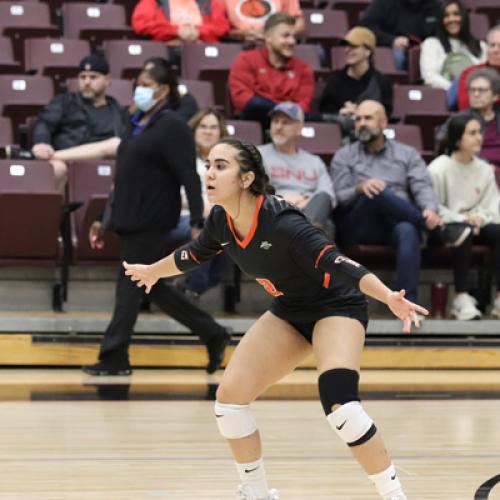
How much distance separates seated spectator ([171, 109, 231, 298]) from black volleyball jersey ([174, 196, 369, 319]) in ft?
9.69

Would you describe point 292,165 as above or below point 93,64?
below

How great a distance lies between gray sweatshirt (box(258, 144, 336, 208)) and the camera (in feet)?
23.2

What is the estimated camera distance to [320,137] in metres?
7.86

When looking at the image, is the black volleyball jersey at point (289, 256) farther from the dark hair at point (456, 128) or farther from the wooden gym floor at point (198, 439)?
the dark hair at point (456, 128)

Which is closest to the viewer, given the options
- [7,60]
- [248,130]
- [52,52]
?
[248,130]

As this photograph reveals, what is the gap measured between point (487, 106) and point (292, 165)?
5.12 ft

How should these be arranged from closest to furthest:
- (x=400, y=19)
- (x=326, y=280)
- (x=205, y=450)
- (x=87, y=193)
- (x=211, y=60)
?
1. (x=326, y=280)
2. (x=205, y=450)
3. (x=87, y=193)
4. (x=211, y=60)
5. (x=400, y=19)

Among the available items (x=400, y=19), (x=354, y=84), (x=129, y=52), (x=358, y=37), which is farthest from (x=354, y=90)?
(x=129, y=52)

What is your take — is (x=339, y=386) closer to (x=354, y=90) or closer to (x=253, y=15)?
(x=354, y=90)

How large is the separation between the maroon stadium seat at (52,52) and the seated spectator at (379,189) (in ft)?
7.48

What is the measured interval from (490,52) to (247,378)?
549 centimetres

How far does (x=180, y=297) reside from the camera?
6.25 metres

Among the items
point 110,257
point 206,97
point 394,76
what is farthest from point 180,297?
point 394,76

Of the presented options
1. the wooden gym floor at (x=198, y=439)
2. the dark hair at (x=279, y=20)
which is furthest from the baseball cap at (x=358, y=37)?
the wooden gym floor at (x=198, y=439)
